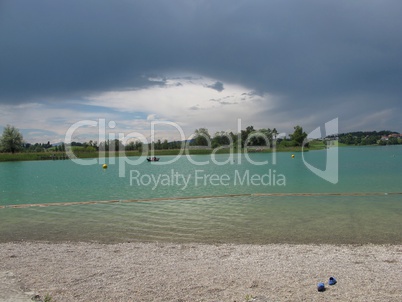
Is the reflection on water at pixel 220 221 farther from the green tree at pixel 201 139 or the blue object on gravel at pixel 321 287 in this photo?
the green tree at pixel 201 139

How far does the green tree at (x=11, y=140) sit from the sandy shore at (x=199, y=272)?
12670 cm

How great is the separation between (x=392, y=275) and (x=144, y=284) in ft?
21.2

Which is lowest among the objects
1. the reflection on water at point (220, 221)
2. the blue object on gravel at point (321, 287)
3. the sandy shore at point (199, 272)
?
the reflection on water at point (220, 221)

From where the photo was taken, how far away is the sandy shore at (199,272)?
24.3 ft

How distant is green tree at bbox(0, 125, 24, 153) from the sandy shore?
127m

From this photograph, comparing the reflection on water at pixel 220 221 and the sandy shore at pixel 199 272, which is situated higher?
the sandy shore at pixel 199 272

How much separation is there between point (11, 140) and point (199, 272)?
134 metres

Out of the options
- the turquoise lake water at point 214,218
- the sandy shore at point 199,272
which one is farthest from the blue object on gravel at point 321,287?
the turquoise lake water at point 214,218

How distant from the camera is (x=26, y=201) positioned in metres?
25.9

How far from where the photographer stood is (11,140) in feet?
400

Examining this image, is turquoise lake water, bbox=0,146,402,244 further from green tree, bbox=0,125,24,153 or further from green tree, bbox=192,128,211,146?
green tree, bbox=192,128,211,146

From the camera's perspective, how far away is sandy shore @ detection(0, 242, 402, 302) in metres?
7.39

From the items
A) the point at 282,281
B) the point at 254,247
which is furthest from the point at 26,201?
the point at 282,281

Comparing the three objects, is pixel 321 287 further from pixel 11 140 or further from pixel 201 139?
pixel 201 139
